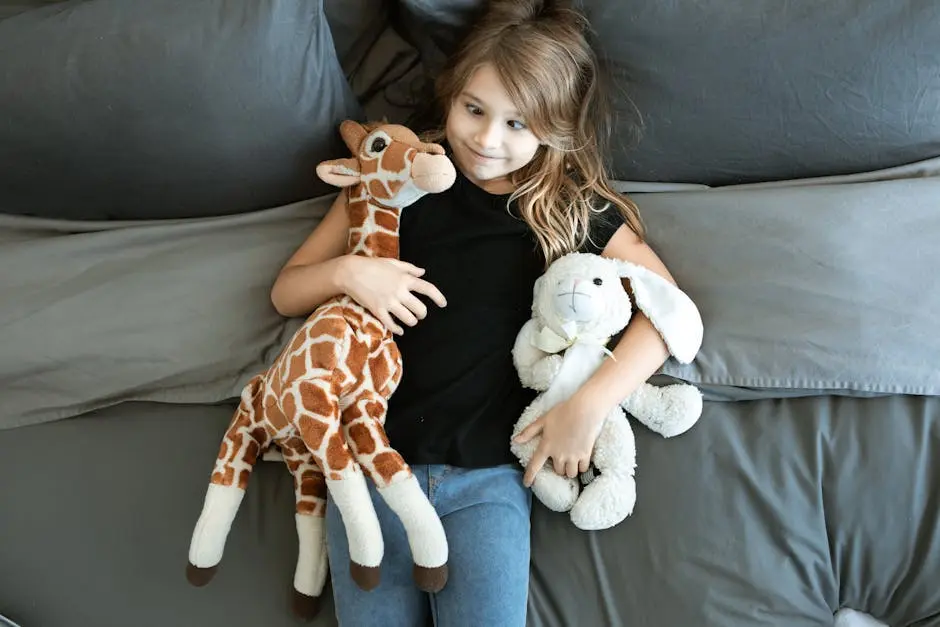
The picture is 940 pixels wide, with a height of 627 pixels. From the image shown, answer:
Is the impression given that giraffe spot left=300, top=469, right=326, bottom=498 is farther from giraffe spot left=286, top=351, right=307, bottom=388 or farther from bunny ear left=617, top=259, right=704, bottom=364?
bunny ear left=617, top=259, right=704, bottom=364

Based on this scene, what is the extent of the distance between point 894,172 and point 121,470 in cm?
113

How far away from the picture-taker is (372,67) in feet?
3.99

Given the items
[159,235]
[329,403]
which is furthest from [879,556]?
[159,235]

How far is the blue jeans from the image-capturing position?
905 mm

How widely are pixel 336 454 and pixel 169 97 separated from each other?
52cm

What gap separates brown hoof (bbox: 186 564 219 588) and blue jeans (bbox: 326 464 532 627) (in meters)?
0.14

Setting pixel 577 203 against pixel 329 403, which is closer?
pixel 329 403

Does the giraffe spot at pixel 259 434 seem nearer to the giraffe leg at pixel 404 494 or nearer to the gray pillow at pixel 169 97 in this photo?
the giraffe leg at pixel 404 494

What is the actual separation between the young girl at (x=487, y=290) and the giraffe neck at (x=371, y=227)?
0.03 meters

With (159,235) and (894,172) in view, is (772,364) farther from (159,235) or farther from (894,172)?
(159,235)

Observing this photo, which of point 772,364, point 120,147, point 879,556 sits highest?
point 120,147

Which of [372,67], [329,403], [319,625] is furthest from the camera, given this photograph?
[372,67]

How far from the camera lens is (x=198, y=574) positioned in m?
0.93

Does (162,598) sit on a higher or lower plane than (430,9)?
lower
